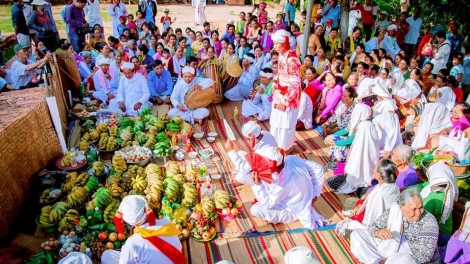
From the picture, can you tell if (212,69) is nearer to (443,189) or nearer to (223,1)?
(443,189)

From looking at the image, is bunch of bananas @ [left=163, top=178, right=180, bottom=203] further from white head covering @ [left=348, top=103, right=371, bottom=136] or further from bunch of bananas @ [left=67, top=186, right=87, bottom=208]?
white head covering @ [left=348, top=103, right=371, bottom=136]

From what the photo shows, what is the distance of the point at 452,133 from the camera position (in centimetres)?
589

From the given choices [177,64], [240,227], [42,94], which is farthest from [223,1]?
[240,227]

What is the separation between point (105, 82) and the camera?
27.3 ft

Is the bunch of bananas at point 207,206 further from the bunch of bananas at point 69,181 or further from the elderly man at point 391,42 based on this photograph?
the elderly man at point 391,42

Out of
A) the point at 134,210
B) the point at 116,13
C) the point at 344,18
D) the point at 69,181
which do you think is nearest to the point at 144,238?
the point at 134,210

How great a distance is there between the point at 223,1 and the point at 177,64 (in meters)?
15.1

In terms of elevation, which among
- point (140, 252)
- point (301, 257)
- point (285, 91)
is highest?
point (285, 91)

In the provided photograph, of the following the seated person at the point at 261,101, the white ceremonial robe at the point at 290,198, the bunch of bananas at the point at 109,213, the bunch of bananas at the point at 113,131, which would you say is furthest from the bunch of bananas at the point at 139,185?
the seated person at the point at 261,101

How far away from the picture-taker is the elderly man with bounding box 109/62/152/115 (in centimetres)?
770

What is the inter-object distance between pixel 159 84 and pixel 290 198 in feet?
16.4

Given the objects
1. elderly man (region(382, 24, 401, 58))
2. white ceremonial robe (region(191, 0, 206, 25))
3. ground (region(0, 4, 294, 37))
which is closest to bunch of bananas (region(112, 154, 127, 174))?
elderly man (region(382, 24, 401, 58))

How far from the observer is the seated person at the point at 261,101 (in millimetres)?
7824

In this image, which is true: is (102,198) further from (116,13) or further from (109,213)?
(116,13)
